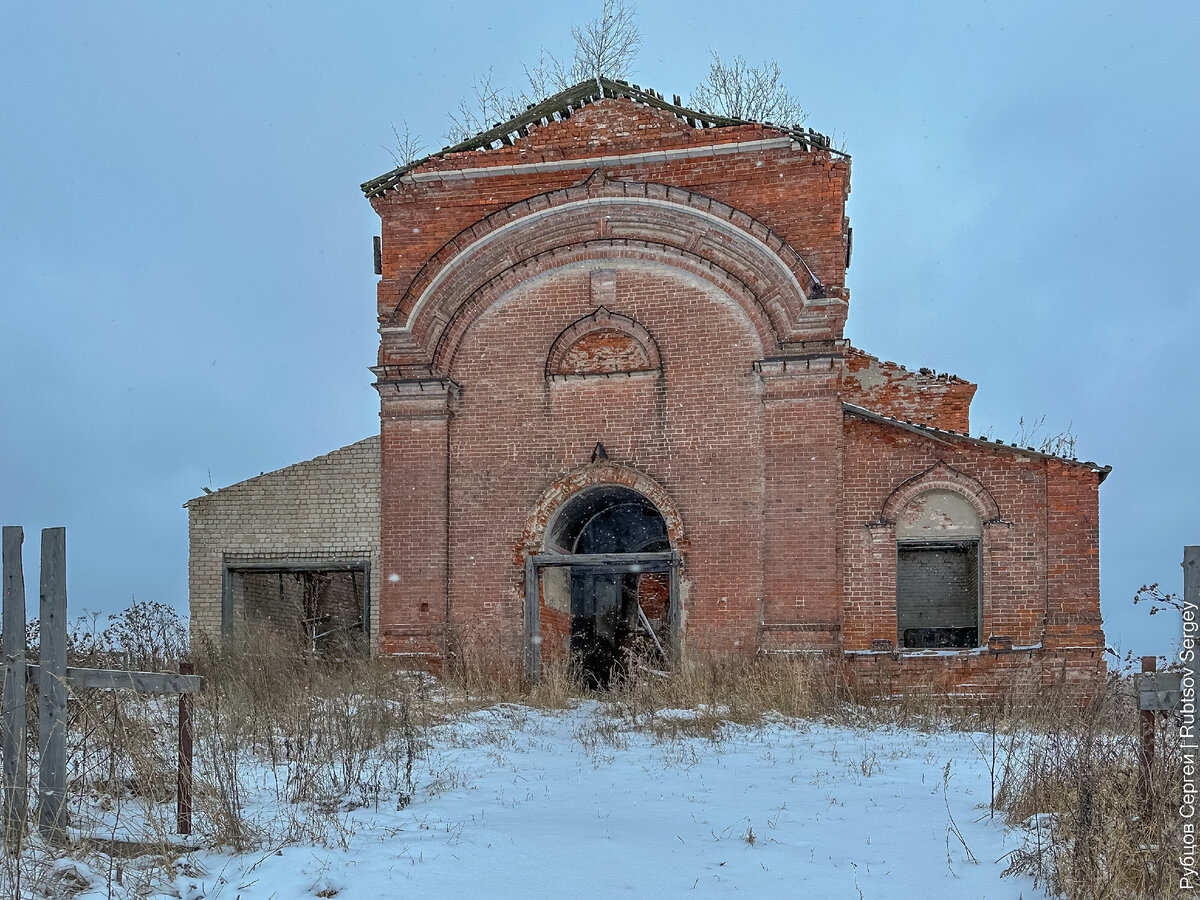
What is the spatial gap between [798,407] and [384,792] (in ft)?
25.7

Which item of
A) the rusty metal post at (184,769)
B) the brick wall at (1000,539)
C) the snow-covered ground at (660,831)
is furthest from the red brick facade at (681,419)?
the rusty metal post at (184,769)

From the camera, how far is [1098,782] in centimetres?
572

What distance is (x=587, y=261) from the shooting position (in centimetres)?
1416

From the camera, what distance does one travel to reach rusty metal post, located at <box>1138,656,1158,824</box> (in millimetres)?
5344

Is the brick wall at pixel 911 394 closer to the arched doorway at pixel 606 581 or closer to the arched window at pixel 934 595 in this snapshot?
the arched window at pixel 934 595

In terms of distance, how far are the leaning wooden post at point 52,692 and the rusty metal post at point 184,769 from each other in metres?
0.57

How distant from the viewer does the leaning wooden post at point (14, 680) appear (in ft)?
18.1

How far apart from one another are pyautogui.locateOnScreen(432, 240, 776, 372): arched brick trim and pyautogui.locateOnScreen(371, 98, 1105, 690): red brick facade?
3 centimetres

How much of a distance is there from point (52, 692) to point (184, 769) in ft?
2.69

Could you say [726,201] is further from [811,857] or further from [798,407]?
[811,857]

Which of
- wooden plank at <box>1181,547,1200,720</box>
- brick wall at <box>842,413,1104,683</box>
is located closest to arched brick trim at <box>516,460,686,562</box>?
brick wall at <box>842,413,1104,683</box>

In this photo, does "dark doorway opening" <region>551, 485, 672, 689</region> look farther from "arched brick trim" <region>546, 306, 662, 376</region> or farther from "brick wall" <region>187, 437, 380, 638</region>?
"brick wall" <region>187, 437, 380, 638</region>

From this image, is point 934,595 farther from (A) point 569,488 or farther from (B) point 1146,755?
(B) point 1146,755

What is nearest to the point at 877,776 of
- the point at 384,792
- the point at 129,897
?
the point at 384,792
